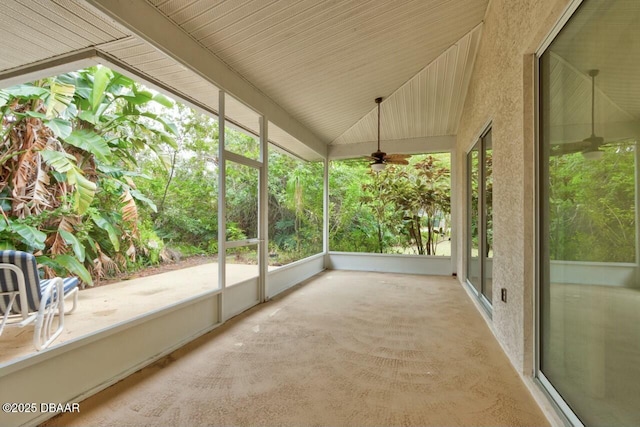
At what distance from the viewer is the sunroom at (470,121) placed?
134 centimetres

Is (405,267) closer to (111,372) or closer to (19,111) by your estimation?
(111,372)

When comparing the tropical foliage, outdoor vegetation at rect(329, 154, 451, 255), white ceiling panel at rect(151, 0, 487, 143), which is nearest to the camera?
white ceiling panel at rect(151, 0, 487, 143)

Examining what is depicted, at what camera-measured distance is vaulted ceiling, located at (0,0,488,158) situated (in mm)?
2225

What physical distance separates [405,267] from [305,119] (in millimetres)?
3980

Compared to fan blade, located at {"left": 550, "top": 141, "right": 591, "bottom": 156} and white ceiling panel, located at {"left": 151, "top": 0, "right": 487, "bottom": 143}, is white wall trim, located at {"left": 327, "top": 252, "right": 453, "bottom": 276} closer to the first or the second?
white ceiling panel, located at {"left": 151, "top": 0, "right": 487, "bottom": 143}

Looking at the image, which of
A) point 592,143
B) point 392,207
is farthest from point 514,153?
point 392,207

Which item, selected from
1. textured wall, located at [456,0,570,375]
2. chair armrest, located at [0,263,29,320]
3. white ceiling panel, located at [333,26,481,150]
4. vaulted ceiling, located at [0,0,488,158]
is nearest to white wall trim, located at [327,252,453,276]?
white ceiling panel, located at [333,26,481,150]

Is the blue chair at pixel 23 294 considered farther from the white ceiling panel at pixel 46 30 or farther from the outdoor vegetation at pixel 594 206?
the outdoor vegetation at pixel 594 206

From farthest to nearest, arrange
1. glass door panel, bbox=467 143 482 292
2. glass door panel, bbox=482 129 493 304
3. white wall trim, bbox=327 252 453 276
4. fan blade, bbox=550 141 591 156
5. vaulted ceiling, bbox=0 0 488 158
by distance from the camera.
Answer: white wall trim, bbox=327 252 453 276, glass door panel, bbox=467 143 482 292, glass door panel, bbox=482 129 493 304, vaulted ceiling, bbox=0 0 488 158, fan blade, bbox=550 141 591 156

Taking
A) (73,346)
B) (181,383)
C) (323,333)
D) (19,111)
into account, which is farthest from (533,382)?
(19,111)

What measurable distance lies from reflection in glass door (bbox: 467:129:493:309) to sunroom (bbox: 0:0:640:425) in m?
0.05

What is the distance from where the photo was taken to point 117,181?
13.4 feet

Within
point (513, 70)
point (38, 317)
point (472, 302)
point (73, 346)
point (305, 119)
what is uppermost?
point (305, 119)

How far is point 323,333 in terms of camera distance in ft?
10.2
